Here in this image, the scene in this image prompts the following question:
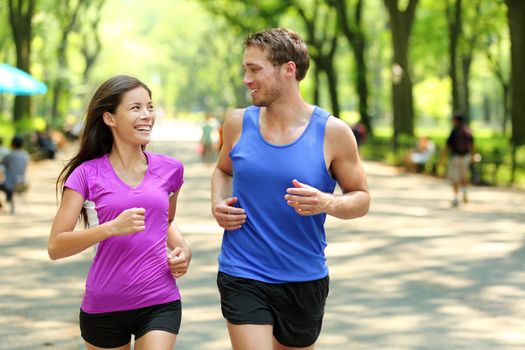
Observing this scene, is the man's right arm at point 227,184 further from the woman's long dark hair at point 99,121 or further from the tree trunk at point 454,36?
the tree trunk at point 454,36

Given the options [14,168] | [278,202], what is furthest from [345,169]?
[14,168]

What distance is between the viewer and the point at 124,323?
14.3 ft

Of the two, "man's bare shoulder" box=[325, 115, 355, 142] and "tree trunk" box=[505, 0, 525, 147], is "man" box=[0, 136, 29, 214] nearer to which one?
"tree trunk" box=[505, 0, 525, 147]

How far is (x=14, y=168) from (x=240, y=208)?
46.3ft

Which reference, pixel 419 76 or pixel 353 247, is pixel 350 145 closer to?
pixel 353 247

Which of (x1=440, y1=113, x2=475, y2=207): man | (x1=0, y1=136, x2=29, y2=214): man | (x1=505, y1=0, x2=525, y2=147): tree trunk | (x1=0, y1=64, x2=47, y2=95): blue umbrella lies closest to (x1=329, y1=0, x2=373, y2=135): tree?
(x1=505, y1=0, x2=525, y2=147): tree trunk

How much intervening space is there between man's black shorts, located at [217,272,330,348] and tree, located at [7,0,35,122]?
3459cm

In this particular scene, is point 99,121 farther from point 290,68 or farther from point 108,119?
point 290,68

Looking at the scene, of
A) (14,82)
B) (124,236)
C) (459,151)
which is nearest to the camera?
(124,236)

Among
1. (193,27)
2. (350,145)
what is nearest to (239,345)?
(350,145)

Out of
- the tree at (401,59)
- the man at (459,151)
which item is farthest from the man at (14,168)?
the tree at (401,59)

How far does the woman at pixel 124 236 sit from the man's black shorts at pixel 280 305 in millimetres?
240

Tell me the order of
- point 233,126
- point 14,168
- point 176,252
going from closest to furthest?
point 176,252 < point 233,126 < point 14,168

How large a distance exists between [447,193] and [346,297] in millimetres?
14041
